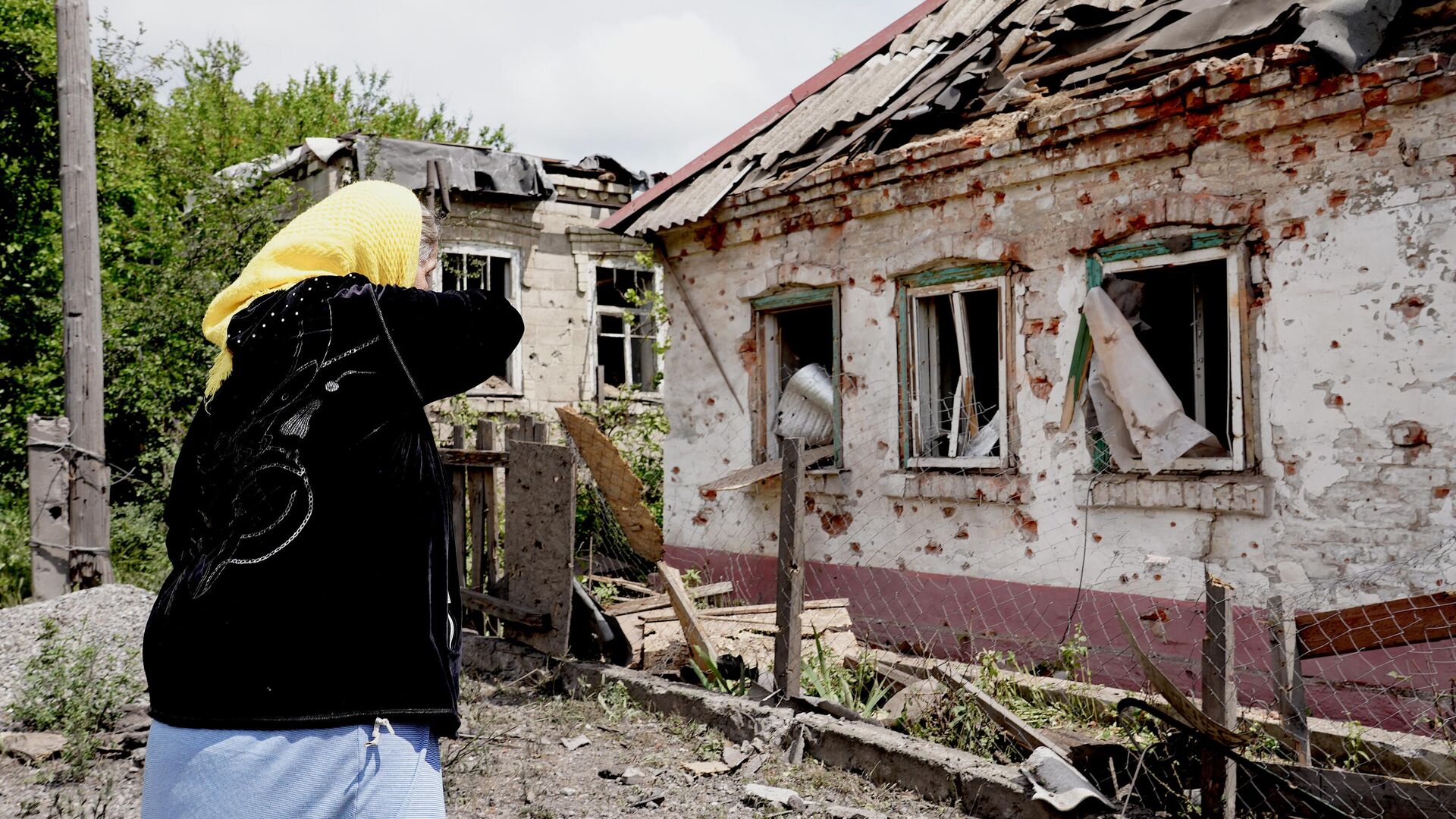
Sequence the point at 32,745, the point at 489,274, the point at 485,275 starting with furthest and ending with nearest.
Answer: the point at 485,275
the point at 489,274
the point at 32,745

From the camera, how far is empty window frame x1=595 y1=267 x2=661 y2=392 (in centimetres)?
1530

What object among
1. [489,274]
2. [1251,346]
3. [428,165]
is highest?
[428,165]

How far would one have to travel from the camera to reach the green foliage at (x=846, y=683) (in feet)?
18.7

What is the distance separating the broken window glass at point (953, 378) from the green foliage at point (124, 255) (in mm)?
7184

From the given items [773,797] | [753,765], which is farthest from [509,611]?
[773,797]

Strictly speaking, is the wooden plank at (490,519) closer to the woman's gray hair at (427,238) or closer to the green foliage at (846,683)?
the green foliage at (846,683)

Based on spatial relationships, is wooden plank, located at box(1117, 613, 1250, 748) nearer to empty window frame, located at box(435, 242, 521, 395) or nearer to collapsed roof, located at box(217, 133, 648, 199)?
collapsed roof, located at box(217, 133, 648, 199)

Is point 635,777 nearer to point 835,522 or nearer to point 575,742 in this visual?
point 575,742

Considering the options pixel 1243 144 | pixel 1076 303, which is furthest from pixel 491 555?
pixel 1243 144

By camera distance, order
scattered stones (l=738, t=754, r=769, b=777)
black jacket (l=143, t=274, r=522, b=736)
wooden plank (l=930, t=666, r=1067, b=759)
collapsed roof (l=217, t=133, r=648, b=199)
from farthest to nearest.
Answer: collapsed roof (l=217, t=133, r=648, b=199), scattered stones (l=738, t=754, r=769, b=777), wooden plank (l=930, t=666, r=1067, b=759), black jacket (l=143, t=274, r=522, b=736)

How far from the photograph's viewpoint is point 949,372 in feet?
26.3

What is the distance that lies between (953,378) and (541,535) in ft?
10.7

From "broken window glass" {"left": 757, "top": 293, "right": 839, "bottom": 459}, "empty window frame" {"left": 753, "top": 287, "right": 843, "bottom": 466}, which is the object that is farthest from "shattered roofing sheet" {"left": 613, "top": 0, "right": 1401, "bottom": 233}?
"broken window glass" {"left": 757, "top": 293, "right": 839, "bottom": 459}

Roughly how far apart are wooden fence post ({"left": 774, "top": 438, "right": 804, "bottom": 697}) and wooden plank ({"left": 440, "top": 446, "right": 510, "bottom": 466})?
7.71 ft
